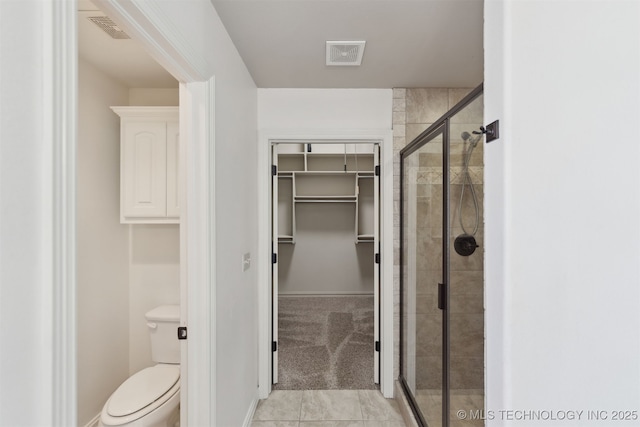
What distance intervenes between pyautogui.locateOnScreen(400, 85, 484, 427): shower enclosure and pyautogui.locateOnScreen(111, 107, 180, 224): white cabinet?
1649 millimetres

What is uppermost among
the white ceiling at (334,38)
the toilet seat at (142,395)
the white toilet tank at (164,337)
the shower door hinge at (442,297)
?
the white ceiling at (334,38)

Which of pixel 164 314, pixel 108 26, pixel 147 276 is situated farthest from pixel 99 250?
pixel 108 26

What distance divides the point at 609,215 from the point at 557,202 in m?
0.15

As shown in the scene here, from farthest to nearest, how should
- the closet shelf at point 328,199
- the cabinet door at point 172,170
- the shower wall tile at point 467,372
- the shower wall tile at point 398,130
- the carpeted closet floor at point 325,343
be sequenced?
the closet shelf at point 328,199 → the carpeted closet floor at point 325,343 → the shower wall tile at point 398,130 → the cabinet door at point 172,170 → the shower wall tile at point 467,372

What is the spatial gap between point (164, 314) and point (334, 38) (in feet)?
6.79

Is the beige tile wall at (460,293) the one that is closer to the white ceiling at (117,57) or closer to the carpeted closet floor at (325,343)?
the carpeted closet floor at (325,343)

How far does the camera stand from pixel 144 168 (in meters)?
2.22

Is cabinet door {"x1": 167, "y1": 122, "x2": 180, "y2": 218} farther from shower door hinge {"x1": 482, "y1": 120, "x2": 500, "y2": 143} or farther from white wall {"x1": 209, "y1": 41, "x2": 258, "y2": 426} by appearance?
shower door hinge {"x1": 482, "y1": 120, "x2": 500, "y2": 143}

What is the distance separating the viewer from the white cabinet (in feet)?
7.25

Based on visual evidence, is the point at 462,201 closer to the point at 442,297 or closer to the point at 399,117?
the point at 442,297

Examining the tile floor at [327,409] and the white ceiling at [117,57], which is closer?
the white ceiling at [117,57]

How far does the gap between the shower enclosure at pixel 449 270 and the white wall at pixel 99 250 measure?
6.92 feet

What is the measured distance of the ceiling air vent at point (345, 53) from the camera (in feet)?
6.22

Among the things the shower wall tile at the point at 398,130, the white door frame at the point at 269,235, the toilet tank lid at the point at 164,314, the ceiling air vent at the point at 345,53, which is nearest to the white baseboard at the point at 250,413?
the white door frame at the point at 269,235
